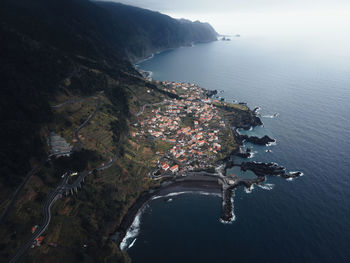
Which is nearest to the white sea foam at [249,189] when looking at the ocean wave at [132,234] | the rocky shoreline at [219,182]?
the rocky shoreline at [219,182]

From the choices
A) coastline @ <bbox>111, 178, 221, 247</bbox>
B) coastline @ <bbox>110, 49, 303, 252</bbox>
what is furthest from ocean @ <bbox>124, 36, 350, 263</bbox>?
coastline @ <bbox>111, 178, 221, 247</bbox>

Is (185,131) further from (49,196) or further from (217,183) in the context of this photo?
(49,196)

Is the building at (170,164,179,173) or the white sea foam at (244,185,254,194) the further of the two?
the building at (170,164,179,173)

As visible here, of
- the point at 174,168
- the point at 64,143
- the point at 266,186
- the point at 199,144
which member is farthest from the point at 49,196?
the point at 266,186

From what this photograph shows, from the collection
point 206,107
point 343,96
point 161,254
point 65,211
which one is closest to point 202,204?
point 161,254

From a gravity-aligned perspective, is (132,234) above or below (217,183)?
below

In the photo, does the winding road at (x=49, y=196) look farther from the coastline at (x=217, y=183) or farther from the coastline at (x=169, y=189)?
the coastline at (x=217, y=183)

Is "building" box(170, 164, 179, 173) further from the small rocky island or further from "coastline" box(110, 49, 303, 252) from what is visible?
"coastline" box(110, 49, 303, 252)

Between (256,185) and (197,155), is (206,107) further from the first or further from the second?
(256,185)
